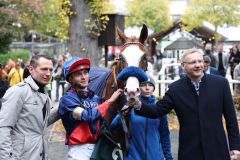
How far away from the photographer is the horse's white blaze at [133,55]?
590 centimetres

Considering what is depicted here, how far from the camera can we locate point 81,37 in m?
13.9

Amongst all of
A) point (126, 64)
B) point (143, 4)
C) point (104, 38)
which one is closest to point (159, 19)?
point (143, 4)

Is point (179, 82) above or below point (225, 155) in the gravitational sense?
above

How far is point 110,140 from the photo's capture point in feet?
15.7

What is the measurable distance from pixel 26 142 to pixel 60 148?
20.8 ft

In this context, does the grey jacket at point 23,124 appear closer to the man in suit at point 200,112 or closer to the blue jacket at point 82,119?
the blue jacket at point 82,119

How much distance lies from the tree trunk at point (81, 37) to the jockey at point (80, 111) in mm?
9042

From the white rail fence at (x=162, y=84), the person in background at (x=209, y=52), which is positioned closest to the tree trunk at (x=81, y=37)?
the white rail fence at (x=162, y=84)

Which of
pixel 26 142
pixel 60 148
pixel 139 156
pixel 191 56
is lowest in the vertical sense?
pixel 60 148

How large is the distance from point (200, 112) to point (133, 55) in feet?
4.55

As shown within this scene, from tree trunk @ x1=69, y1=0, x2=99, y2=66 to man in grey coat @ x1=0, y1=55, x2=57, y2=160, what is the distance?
8.93 metres

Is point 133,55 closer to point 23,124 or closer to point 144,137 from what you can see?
point 144,137

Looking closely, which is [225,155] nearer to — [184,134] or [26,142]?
[184,134]

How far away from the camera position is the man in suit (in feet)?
16.0
